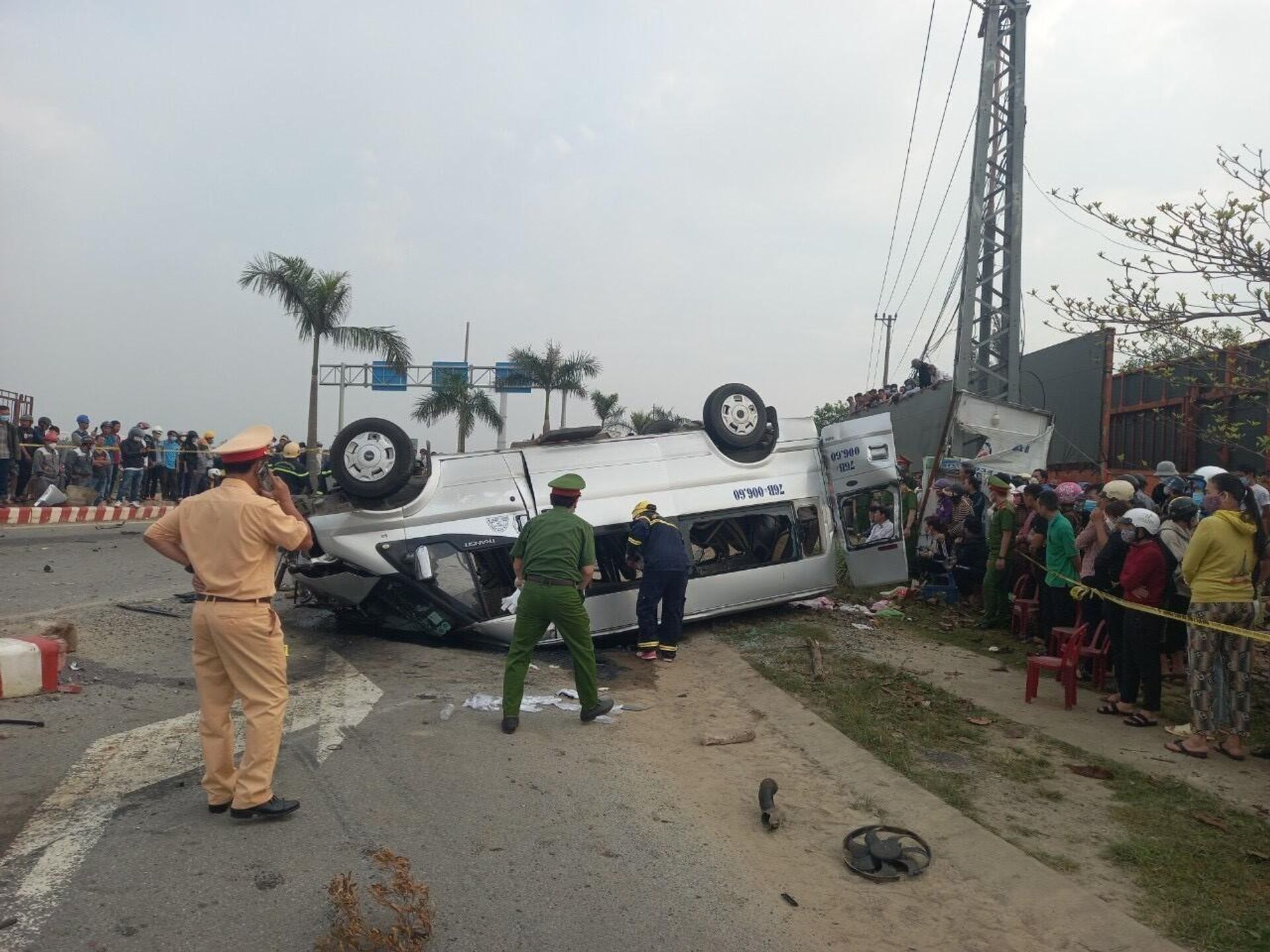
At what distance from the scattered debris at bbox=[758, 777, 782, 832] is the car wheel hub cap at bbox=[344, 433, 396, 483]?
13.3 ft

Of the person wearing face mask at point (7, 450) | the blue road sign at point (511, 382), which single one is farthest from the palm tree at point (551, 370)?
the person wearing face mask at point (7, 450)

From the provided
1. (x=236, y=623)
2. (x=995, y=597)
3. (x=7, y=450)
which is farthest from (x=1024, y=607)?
(x=7, y=450)

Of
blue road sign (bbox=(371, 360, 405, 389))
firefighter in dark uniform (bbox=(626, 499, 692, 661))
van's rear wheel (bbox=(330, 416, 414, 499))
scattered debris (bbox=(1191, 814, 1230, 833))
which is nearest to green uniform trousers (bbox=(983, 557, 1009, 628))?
firefighter in dark uniform (bbox=(626, 499, 692, 661))

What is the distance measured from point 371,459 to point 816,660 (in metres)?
4.10

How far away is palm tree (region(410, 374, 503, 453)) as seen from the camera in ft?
102

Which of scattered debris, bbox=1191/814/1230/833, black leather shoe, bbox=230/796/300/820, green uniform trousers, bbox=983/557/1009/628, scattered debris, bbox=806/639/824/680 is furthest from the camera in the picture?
green uniform trousers, bbox=983/557/1009/628

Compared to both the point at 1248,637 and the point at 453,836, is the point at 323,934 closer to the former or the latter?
the point at 453,836

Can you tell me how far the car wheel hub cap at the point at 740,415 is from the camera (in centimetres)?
918

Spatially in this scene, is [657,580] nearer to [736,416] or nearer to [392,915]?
[736,416]

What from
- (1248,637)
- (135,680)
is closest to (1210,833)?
(1248,637)

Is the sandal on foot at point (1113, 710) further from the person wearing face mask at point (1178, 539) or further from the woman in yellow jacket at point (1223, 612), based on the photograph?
the woman in yellow jacket at point (1223, 612)

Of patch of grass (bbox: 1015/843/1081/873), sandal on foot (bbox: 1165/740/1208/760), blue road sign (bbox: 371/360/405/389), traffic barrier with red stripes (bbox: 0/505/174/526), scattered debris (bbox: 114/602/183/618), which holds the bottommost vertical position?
patch of grass (bbox: 1015/843/1081/873)

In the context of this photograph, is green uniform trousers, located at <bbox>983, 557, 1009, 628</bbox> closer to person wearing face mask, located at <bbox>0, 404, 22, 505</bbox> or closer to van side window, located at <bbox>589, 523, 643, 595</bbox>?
van side window, located at <bbox>589, 523, 643, 595</bbox>

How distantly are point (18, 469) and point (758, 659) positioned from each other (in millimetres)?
13985
